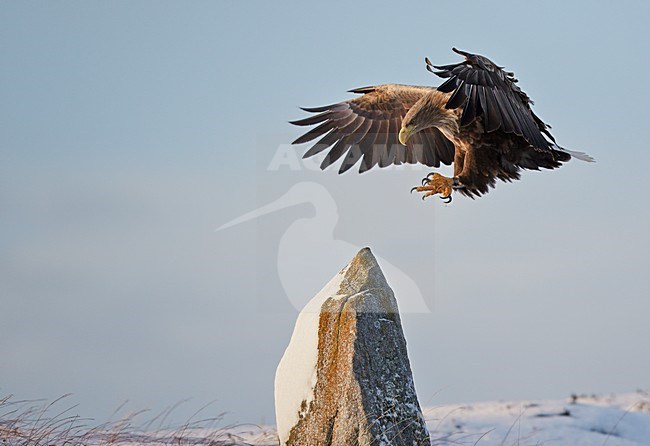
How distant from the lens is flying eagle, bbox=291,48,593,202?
6055 millimetres

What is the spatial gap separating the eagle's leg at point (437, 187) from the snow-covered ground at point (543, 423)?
2.18 meters

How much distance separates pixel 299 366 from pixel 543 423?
3482mm

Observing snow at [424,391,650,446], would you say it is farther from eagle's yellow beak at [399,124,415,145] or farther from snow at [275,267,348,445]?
eagle's yellow beak at [399,124,415,145]

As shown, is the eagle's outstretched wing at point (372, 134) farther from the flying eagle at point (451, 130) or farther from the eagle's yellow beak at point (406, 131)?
the eagle's yellow beak at point (406, 131)

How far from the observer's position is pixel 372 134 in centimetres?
763

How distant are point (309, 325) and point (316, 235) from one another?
31.2 inches

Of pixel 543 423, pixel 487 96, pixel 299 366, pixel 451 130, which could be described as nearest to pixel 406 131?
pixel 451 130

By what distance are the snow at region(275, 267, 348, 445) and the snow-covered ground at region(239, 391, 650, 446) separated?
1317mm

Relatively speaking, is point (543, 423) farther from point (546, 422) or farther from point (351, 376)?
point (351, 376)

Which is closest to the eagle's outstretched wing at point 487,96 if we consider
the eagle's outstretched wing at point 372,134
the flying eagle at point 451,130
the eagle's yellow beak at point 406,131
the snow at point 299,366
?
the flying eagle at point 451,130

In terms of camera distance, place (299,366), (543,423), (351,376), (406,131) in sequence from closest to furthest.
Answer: (351,376) → (299,366) → (406,131) → (543,423)

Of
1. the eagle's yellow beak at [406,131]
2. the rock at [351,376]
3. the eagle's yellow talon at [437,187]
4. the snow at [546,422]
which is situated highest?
the eagle's yellow beak at [406,131]

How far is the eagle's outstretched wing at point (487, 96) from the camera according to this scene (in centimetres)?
594

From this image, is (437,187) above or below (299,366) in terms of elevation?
above
